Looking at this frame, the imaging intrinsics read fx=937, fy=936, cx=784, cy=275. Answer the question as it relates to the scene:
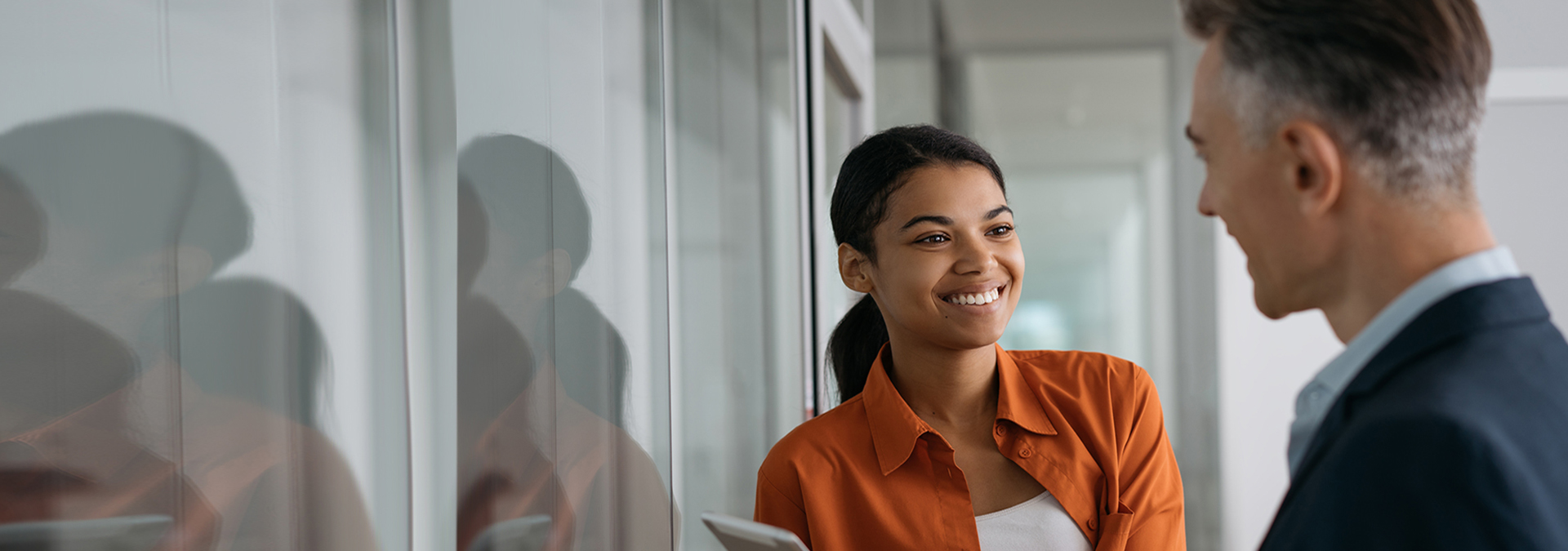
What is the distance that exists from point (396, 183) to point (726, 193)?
80 centimetres

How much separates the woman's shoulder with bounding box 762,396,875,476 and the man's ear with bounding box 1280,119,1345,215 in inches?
24.9

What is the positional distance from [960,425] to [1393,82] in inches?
26.7

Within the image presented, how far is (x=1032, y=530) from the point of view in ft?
3.33

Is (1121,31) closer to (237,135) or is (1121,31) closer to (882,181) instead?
(882,181)

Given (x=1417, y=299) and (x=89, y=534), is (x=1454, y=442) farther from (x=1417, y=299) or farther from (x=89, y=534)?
(x=89, y=534)

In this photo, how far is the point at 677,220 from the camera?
1.26m

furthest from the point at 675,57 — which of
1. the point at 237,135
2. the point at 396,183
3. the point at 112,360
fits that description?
the point at 112,360

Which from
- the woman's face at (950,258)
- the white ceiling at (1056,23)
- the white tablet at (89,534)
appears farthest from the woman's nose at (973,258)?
the white ceiling at (1056,23)

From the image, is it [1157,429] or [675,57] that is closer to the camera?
[1157,429]

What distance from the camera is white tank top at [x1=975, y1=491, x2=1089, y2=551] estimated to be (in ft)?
3.31

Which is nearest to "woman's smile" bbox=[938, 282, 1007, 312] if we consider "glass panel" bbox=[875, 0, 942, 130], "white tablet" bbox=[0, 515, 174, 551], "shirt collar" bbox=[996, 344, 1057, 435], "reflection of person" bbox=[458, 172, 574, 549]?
"shirt collar" bbox=[996, 344, 1057, 435]

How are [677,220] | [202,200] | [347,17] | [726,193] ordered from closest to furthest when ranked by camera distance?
[202,200] < [347,17] < [677,220] < [726,193]

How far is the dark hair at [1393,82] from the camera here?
51 cm

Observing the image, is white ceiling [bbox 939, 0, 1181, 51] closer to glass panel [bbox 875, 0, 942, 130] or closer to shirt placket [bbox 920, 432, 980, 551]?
glass panel [bbox 875, 0, 942, 130]
